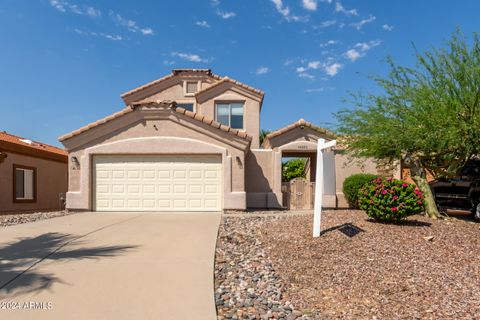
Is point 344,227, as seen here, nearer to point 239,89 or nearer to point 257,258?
point 257,258

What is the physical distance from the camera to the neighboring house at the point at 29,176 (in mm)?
15898

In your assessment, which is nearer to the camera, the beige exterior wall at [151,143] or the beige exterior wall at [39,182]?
the beige exterior wall at [151,143]

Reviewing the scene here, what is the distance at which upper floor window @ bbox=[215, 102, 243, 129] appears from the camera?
747 inches

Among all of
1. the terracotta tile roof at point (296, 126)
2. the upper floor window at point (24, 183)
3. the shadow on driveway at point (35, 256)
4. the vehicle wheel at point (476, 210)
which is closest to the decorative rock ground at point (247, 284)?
the shadow on driveway at point (35, 256)

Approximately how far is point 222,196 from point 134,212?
11.7ft

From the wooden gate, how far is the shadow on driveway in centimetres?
→ 915

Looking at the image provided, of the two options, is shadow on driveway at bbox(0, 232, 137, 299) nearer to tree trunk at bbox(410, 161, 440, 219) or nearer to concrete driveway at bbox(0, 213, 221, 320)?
concrete driveway at bbox(0, 213, 221, 320)

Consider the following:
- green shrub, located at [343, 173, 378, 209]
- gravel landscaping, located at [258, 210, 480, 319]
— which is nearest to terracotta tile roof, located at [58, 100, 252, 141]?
green shrub, located at [343, 173, 378, 209]

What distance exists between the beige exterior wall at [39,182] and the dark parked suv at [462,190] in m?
19.5

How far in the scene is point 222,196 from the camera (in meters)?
13.1

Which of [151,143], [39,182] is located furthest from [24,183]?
[151,143]

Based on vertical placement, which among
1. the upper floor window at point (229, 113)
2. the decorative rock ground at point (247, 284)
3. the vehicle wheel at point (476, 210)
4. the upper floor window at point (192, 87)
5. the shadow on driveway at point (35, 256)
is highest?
the upper floor window at point (192, 87)

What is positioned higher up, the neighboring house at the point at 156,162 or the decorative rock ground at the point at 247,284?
the neighboring house at the point at 156,162

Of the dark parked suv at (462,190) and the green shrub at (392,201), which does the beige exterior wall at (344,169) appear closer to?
the dark parked suv at (462,190)
